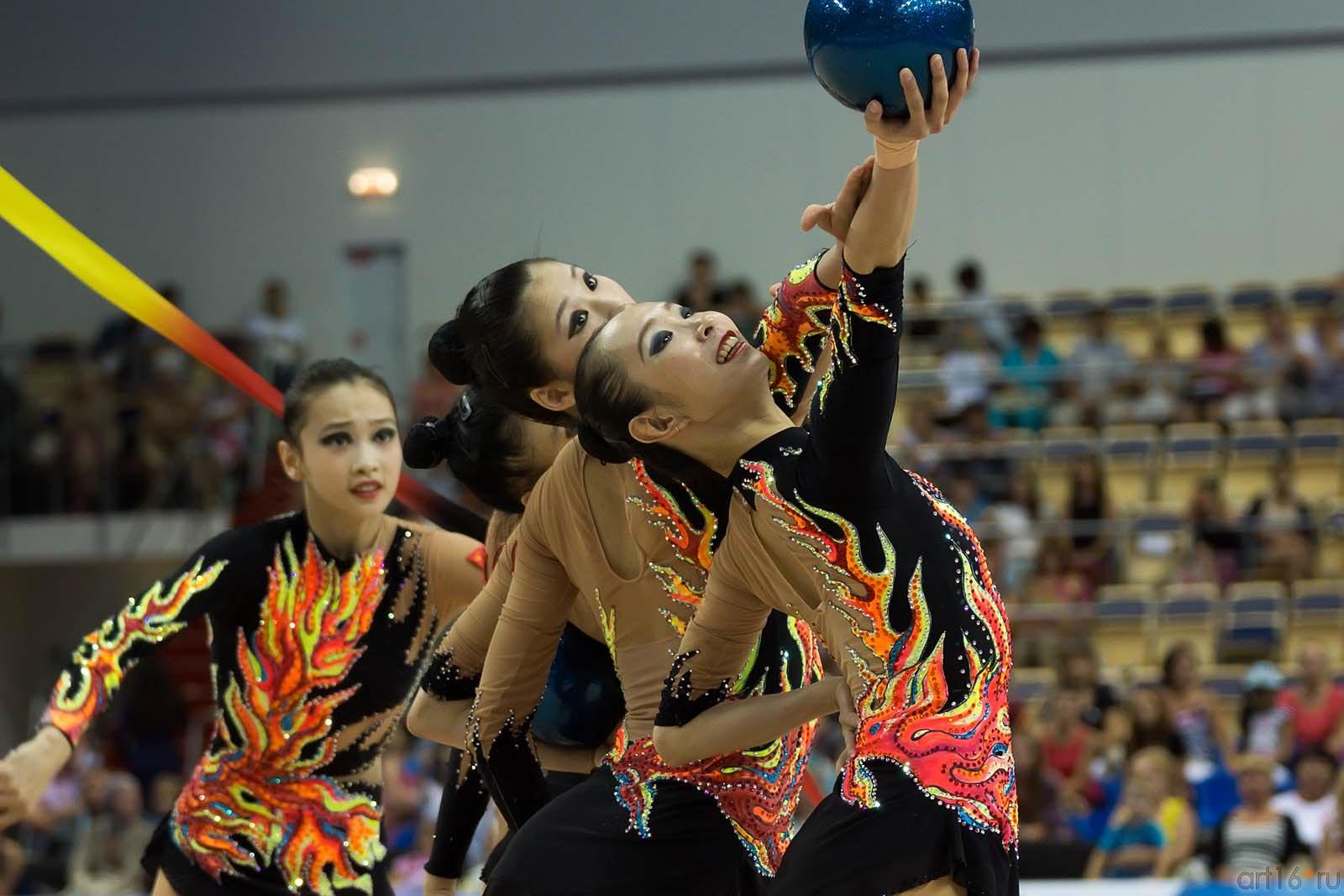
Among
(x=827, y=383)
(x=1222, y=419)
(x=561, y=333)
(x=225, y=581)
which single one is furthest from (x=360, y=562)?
(x=1222, y=419)

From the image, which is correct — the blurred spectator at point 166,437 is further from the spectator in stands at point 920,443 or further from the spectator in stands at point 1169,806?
the spectator in stands at point 1169,806

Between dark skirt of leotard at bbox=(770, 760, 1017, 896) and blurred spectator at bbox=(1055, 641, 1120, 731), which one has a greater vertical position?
dark skirt of leotard at bbox=(770, 760, 1017, 896)

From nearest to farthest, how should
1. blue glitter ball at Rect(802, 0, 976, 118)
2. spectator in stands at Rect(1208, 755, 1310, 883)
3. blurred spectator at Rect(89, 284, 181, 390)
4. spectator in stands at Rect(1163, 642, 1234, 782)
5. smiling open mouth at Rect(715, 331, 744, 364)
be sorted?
blue glitter ball at Rect(802, 0, 976, 118), smiling open mouth at Rect(715, 331, 744, 364), spectator in stands at Rect(1208, 755, 1310, 883), spectator in stands at Rect(1163, 642, 1234, 782), blurred spectator at Rect(89, 284, 181, 390)

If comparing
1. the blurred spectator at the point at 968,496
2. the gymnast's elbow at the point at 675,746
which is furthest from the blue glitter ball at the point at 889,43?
the blurred spectator at the point at 968,496

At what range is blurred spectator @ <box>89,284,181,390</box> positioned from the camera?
10.6 meters

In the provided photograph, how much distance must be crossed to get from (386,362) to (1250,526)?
15.7ft

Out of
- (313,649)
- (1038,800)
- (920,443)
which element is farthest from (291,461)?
(920,443)

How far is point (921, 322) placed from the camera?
10.4 metres

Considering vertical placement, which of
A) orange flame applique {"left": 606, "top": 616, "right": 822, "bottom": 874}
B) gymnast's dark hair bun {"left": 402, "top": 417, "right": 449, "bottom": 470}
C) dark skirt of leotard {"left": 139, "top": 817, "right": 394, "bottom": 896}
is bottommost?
dark skirt of leotard {"left": 139, "top": 817, "right": 394, "bottom": 896}

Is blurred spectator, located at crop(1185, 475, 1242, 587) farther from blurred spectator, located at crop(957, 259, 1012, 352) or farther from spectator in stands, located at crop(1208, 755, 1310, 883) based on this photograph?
spectator in stands, located at crop(1208, 755, 1310, 883)

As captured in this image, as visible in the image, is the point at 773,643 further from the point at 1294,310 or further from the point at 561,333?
the point at 1294,310

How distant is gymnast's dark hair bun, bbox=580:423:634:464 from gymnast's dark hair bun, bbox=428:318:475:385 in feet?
1.27

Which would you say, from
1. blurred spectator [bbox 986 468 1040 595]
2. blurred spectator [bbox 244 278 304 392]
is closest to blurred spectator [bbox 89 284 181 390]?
blurred spectator [bbox 244 278 304 392]

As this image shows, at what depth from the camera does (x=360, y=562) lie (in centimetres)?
346
